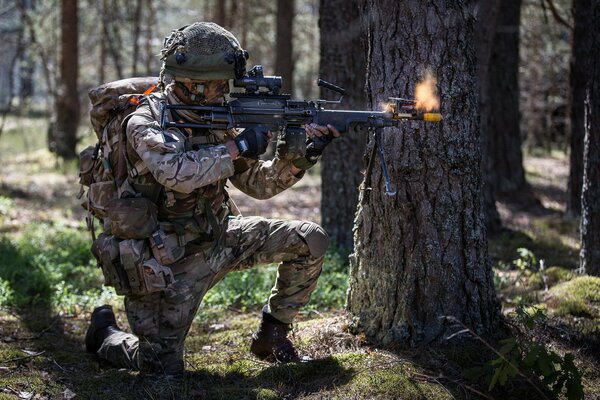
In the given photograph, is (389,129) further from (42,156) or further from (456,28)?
(42,156)

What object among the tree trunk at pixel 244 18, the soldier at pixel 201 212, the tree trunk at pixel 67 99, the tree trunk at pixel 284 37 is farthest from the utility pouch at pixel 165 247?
the tree trunk at pixel 244 18

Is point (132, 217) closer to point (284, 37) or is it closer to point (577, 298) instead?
point (577, 298)

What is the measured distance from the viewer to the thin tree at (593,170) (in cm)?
605

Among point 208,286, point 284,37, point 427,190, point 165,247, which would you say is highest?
point 284,37

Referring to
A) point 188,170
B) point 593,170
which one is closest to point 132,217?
point 188,170

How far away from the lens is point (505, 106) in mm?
12617

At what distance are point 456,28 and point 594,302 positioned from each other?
8.67ft

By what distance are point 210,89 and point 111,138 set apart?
30.4 inches

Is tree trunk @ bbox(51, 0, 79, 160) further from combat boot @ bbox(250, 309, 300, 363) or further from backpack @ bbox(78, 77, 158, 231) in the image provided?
combat boot @ bbox(250, 309, 300, 363)

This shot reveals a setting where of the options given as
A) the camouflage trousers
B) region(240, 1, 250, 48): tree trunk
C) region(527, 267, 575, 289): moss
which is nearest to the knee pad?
the camouflage trousers

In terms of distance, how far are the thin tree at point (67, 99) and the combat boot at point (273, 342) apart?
13.0 metres

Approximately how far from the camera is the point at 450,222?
438 cm

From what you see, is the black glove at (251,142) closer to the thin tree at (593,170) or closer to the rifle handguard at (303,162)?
the rifle handguard at (303,162)

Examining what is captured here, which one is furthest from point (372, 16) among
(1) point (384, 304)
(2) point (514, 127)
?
(2) point (514, 127)
